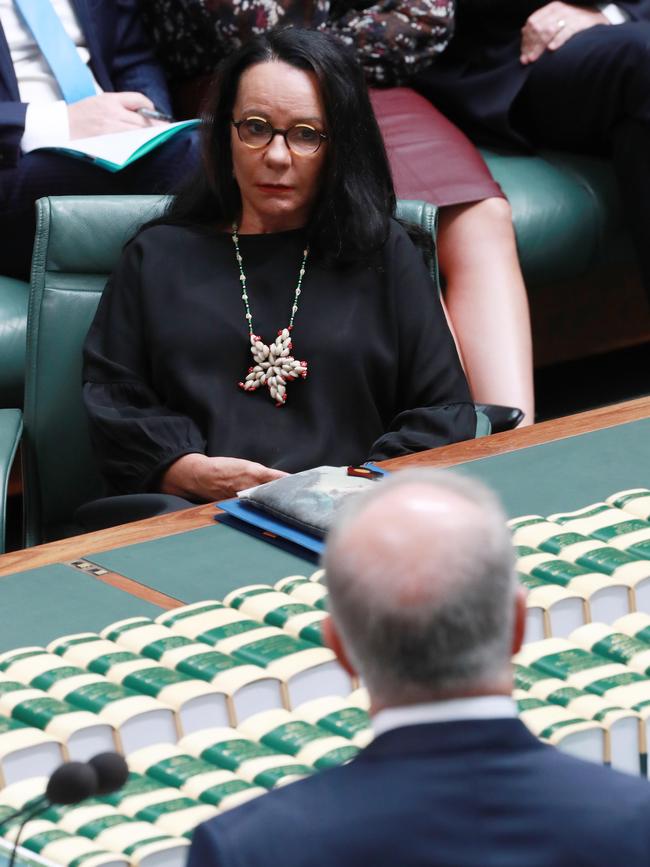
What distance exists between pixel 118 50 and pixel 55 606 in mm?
1929

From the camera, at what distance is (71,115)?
2902 mm

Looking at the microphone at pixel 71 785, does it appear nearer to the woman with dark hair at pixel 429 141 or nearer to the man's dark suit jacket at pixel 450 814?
the man's dark suit jacket at pixel 450 814

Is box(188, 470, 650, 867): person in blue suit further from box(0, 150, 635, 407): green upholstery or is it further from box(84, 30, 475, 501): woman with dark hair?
box(0, 150, 635, 407): green upholstery

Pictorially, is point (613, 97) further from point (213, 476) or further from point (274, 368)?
point (213, 476)

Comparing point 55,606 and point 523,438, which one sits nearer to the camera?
point 55,606

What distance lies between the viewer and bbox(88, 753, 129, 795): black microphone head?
94 centimetres

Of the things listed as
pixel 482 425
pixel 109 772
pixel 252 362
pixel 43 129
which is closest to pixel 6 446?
pixel 252 362

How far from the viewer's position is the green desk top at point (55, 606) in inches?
56.0

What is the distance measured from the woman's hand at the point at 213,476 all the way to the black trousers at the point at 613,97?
4.94 feet

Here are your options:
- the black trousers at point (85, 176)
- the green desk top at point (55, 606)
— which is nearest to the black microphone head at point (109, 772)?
the green desk top at point (55, 606)

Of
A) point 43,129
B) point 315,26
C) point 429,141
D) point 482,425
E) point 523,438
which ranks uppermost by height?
point 315,26

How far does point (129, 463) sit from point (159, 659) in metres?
0.92

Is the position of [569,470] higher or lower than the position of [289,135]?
lower

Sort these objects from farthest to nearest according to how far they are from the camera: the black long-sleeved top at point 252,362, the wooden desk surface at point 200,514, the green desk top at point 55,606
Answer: the black long-sleeved top at point 252,362 → the wooden desk surface at point 200,514 → the green desk top at point 55,606
